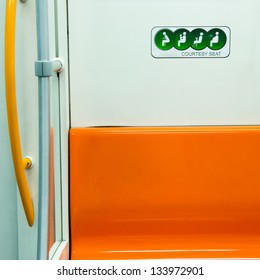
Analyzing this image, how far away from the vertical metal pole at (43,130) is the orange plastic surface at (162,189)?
27cm

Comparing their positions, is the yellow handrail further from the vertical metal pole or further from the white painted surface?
the white painted surface

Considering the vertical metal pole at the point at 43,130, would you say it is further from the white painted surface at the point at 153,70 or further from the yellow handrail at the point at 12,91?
the white painted surface at the point at 153,70

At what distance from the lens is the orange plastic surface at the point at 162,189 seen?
1.63 m

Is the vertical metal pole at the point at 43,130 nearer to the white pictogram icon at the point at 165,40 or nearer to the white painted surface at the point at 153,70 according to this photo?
the white painted surface at the point at 153,70

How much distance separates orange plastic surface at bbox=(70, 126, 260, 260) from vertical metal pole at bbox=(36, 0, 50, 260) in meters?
0.27

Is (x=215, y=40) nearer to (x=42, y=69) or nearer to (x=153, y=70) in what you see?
(x=153, y=70)

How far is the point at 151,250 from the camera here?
1630 millimetres

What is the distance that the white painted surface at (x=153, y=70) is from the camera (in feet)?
5.21

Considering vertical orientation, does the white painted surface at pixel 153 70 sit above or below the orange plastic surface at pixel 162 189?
above

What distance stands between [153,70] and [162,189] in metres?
0.44

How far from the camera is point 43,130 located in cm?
133

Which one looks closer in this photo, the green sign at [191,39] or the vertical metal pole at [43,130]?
the vertical metal pole at [43,130]

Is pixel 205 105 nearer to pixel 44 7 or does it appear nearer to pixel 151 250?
pixel 151 250

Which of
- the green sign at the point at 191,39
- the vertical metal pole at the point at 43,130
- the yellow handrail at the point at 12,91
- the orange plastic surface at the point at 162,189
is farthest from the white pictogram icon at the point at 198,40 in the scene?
the yellow handrail at the point at 12,91
